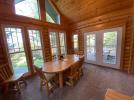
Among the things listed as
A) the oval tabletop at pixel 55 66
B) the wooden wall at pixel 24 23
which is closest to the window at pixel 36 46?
the wooden wall at pixel 24 23

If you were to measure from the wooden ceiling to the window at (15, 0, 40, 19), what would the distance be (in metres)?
1.10

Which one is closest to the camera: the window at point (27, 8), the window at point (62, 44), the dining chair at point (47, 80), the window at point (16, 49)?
the dining chair at point (47, 80)

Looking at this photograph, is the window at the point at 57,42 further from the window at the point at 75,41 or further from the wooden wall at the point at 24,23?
the window at the point at 75,41

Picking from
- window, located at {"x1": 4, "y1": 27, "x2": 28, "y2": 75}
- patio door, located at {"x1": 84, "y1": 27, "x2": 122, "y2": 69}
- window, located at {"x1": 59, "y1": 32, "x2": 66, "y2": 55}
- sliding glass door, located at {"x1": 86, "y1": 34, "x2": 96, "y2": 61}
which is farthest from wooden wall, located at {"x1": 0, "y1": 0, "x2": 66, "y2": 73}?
patio door, located at {"x1": 84, "y1": 27, "x2": 122, "y2": 69}

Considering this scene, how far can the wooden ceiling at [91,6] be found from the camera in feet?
9.93

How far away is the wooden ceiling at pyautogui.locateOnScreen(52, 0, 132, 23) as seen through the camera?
3027 mm

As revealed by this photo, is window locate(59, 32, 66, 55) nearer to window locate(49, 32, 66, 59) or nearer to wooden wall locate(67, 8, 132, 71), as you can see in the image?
window locate(49, 32, 66, 59)

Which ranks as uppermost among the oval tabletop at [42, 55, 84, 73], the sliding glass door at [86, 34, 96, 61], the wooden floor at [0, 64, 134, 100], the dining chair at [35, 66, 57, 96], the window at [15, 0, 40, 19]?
the window at [15, 0, 40, 19]

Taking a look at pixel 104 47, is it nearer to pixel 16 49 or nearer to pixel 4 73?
pixel 16 49

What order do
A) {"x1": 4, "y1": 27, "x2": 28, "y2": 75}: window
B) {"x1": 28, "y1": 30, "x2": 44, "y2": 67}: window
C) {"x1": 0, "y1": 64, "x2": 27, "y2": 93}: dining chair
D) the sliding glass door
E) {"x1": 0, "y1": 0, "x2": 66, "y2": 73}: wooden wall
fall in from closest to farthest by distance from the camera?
{"x1": 0, "y1": 64, "x2": 27, "y2": 93}: dining chair → {"x1": 0, "y1": 0, "x2": 66, "y2": 73}: wooden wall → {"x1": 4, "y1": 27, "x2": 28, "y2": 75}: window → {"x1": 28, "y1": 30, "x2": 44, "y2": 67}: window → the sliding glass door

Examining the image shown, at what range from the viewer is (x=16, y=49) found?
2980 mm

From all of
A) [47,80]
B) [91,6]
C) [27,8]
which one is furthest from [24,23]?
[91,6]

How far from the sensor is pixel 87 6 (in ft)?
11.7

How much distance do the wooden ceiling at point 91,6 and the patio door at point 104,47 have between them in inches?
33.3
